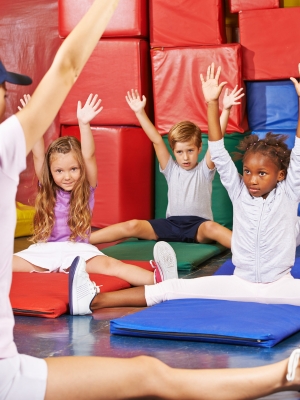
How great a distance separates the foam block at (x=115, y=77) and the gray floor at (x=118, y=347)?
10.1 feet

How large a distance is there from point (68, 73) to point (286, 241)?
1.89 meters

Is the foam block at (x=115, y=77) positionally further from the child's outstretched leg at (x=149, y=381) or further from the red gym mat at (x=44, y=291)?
the child's outstretched leg at (x=149, y=381)

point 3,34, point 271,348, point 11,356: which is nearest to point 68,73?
point 11,356

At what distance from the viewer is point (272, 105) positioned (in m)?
5.99

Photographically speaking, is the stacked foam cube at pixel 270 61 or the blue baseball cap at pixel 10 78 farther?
the stacked foam cube at pixel 270 61

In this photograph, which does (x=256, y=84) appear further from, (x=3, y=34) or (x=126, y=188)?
(x=3, y=34)

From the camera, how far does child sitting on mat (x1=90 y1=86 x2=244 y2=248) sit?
5090mm

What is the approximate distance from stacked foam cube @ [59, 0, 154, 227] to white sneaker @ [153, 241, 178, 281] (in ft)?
6.62

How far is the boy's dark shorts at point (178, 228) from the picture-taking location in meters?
5.09

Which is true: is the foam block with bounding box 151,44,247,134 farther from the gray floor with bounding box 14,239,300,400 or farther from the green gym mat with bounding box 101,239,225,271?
the gray floor with bounding box 14,239,300,400

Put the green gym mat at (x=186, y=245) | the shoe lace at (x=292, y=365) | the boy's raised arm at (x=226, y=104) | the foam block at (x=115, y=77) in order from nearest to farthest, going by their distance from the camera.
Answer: the shoe lace at (x=292, y=365) < the boy's raised arm at (x=226, y=104) < the green gym mat at (x=186, y=245) < the foam block at (x=115, y=77)

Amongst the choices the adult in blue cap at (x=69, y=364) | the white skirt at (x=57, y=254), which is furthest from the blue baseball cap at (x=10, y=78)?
the white skirt at (x=57, y=254)

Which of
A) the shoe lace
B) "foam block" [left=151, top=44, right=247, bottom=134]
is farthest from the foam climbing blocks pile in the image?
the shoe lace

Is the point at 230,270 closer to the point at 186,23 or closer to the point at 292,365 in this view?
the point at 292,365
